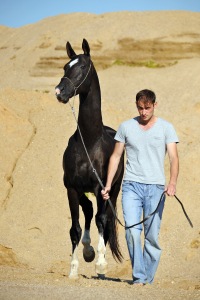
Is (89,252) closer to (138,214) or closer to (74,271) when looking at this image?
(74,271)

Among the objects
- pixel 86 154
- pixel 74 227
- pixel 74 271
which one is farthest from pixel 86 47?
pixel 74 271

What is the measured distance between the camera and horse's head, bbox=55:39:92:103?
12.4 metres

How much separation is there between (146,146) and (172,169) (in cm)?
44

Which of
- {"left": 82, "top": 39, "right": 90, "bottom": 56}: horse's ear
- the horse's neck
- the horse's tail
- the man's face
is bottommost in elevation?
the horse's tail

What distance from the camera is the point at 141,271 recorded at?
36.4 ft

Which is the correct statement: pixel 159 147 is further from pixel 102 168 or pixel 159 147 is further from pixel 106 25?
pixel 106 25

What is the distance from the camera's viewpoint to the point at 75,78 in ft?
42.0

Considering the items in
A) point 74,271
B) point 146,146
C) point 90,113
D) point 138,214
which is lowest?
point 74,271

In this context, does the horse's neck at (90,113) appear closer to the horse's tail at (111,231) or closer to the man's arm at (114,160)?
the horse's tail at (111,231)

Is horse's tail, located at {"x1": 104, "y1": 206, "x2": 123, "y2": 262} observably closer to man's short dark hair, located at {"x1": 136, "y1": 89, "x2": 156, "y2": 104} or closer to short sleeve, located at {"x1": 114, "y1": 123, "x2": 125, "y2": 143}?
short sleeve, located at {"x1": 114, "y1": 123, "x2": 125, "y2": 143}

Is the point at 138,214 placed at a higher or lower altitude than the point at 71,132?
higher

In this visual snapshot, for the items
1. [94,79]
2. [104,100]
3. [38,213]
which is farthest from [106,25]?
[94,79]

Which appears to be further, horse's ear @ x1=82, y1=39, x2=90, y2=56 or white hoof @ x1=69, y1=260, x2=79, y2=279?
horse's ear @ x1=82, y1=39, x2=90, y2=56

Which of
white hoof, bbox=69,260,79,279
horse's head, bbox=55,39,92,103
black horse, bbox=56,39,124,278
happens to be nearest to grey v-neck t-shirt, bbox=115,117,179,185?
horse's head, bbox=55,39,92,103
